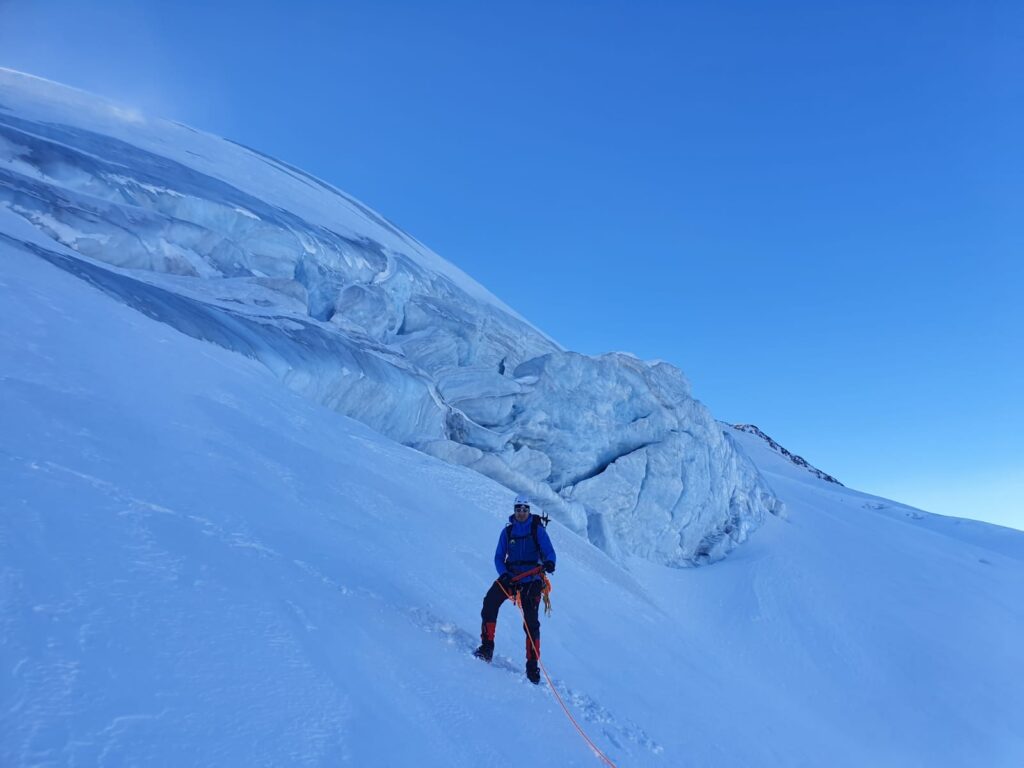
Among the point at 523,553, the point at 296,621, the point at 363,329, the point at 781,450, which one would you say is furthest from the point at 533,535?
the point at 781,450

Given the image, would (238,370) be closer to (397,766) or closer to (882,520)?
(397,766)

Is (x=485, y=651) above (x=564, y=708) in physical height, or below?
above

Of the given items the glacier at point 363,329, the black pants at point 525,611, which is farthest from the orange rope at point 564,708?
A: the glacier at point 363,329

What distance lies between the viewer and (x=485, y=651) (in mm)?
5441

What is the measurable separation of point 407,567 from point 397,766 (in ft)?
11.6

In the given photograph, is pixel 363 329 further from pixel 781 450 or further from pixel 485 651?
pixel 781 450

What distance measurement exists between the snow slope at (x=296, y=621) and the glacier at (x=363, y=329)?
5.97 ft

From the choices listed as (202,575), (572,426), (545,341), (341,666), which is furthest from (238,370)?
(545,341)

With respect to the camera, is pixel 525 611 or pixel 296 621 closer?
pixel 296 621

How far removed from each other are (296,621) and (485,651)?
194cm

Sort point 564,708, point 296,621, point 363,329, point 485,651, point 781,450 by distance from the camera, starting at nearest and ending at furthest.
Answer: point 296,621 < point 564,708 < point 485,651 < point 363,329 < point 781,450

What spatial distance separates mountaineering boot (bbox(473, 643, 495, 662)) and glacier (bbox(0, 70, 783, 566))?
25.6 feet

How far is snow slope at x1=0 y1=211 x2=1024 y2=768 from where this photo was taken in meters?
2.99

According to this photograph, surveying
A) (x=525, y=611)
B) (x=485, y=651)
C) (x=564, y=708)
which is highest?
(x=525, y=611)
